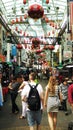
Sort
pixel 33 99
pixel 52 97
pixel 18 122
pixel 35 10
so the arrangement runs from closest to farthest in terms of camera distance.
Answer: pixel 33 99, pixel 52 97, pixel 18 122, pixel 35 10

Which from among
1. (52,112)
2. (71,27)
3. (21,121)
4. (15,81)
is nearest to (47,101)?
(52,112)

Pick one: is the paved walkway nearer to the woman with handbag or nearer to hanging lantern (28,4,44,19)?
the woman with handbag

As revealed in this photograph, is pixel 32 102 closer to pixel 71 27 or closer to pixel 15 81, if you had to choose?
pixel 15 81

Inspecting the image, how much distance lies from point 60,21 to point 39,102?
169 feet

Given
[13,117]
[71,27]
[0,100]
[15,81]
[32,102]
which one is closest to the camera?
[32,102]

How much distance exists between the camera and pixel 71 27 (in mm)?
44312

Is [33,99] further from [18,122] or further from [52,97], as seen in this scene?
[18,122]

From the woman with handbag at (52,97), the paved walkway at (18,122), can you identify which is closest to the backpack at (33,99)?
the woman with handbag at (52,97)

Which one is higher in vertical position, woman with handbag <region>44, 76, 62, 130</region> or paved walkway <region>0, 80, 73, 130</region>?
woman with handbag <region>44, 76, 62, 130</region>

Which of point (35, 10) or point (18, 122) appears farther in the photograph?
point (35, 10)

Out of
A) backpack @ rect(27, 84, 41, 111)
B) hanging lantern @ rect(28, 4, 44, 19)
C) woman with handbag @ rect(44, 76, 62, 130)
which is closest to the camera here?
backpack @ rect(27, 84, 41, 111)

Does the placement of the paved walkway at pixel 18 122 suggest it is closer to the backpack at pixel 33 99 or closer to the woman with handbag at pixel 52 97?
the woman with handbag at pixel 52 97

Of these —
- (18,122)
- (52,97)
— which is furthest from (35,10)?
(52,97)

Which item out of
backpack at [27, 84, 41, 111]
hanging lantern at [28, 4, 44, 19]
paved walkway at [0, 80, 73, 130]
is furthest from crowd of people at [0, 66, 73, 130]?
hanging lantern at [28, 4, 44, 19]
